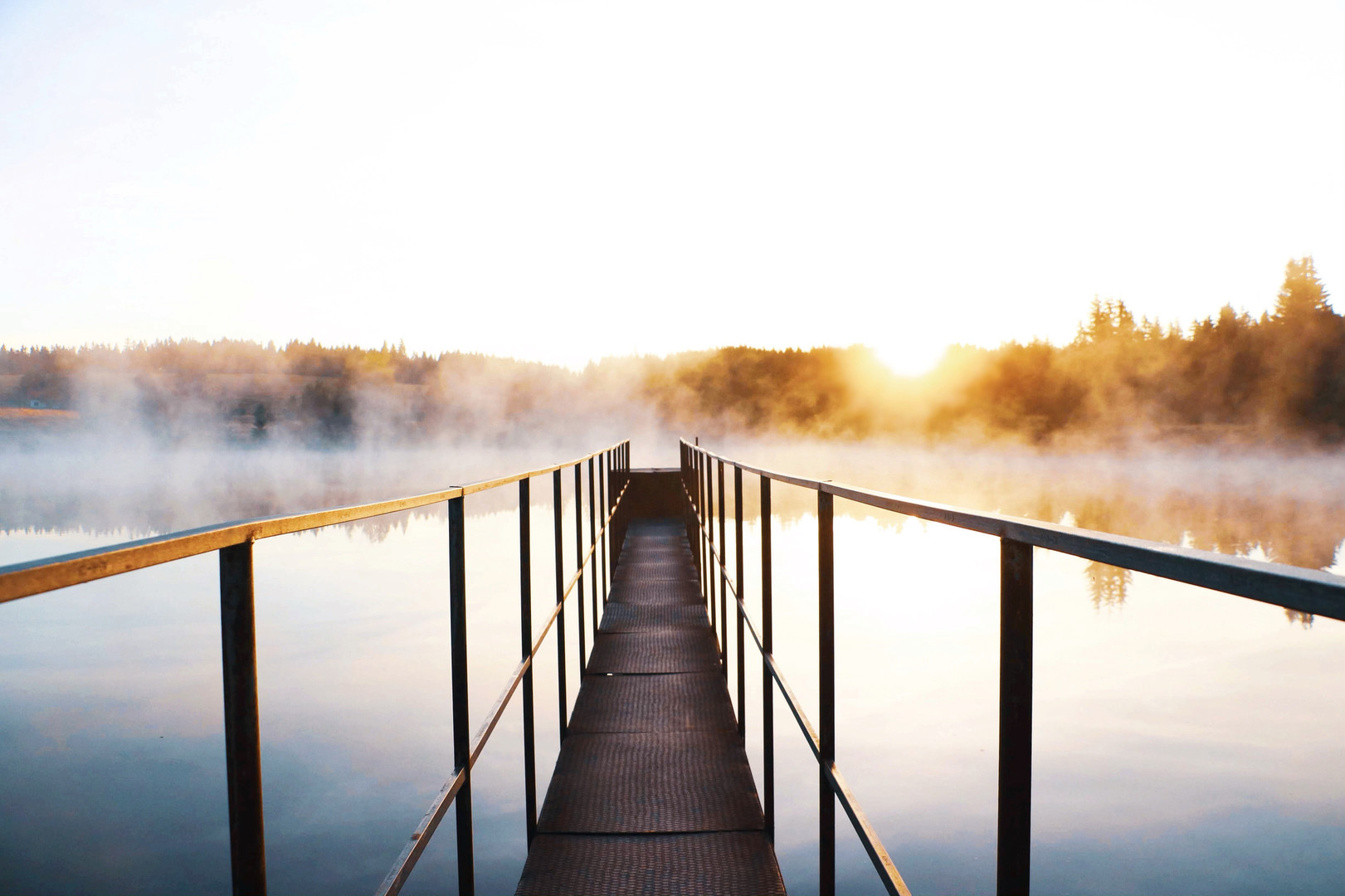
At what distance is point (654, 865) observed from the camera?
2.05m

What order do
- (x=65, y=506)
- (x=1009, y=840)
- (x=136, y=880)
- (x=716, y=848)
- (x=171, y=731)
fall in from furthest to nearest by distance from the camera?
(x=65, y=506), (x=171, y=731), (x=136, y=880), (x=716, y=848), (x=1009, y=840)

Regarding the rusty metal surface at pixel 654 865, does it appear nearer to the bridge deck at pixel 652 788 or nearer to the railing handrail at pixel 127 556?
the bridge deck at pixel 652 788

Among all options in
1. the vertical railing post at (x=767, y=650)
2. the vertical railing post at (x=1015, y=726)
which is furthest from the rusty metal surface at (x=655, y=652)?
the vertical railing post at (x=1015, y=726)

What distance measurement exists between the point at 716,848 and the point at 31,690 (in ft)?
70.4

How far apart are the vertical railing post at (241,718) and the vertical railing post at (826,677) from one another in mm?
1052

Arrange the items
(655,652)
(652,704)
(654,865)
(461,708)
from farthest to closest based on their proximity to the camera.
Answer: (655,652) → (652,704) → (654,865) → (461,708)

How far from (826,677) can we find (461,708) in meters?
0.81

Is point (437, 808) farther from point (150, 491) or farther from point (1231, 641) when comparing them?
point (150, 491)

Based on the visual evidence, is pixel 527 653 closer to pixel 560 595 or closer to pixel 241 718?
pixel 560 595

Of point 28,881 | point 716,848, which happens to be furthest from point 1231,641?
point 28,881

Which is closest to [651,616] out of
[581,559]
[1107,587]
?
[581,559]

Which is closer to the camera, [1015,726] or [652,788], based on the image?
[1015,726]

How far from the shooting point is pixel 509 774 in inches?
356

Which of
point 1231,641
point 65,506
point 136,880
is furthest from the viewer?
point 65,506
